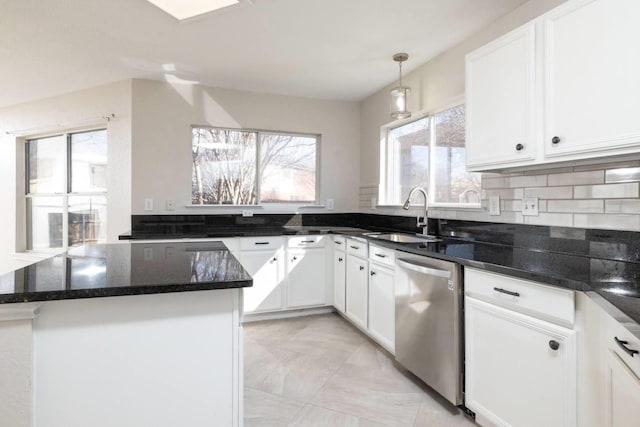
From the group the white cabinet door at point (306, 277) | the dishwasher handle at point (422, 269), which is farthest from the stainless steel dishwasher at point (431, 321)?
the white cabinet door at point (306, 277)

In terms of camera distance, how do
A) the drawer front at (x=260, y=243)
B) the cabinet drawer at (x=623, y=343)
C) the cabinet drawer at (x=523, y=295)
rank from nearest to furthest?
the cabinet drawer at (x=623, y=343) < the cabinet drawer at (x=523, y=295) < the drawer front at (x=260, y=243)

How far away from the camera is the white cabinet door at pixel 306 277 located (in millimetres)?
3447

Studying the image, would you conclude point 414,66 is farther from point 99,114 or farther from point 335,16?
point 99,114

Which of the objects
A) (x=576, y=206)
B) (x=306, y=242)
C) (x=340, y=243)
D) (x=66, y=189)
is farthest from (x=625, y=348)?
(x=66, y=189)

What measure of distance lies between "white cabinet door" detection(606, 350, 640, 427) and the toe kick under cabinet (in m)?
0.17

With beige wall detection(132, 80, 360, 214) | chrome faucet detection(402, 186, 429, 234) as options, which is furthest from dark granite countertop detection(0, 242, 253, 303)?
beige wall detection(132, 80, 360, 214)

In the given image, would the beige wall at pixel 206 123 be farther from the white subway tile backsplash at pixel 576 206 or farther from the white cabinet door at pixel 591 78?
the white cabinet door at pixel 591 78

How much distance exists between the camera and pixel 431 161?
120 inches

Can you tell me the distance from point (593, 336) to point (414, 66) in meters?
2.55

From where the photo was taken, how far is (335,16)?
2305 millimetres

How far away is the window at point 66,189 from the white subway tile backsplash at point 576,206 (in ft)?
13.1

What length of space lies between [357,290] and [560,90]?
2077 mm

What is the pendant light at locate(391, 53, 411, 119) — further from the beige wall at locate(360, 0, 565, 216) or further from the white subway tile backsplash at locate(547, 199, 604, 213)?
the white subway tile backsplash at locate(547, 199, 604, 213)

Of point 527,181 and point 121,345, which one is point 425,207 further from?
point 121,345
